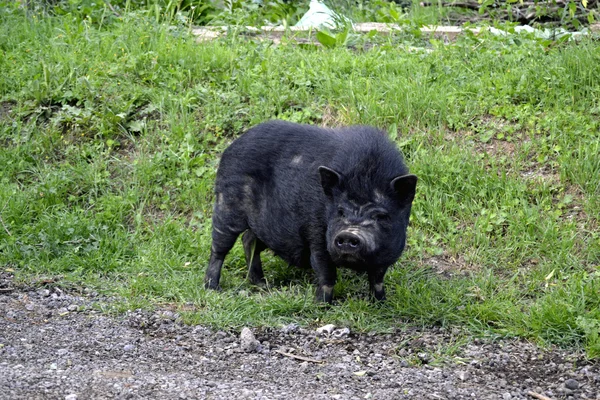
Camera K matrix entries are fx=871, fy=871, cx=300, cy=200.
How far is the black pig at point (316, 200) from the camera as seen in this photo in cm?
588

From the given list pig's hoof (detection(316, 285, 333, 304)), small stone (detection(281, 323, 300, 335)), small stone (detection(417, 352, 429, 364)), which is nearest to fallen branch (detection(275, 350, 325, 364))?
small stone (detection(281, 323, 300, 335))

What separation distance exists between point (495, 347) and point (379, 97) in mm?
3534

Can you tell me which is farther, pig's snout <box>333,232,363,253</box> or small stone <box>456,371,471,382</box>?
pig's snout <box>333,232,363,253</box>

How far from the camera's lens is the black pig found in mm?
5883

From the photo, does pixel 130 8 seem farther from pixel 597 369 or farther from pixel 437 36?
pixel 597 369

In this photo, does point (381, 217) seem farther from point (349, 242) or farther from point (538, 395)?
point (538, 395)

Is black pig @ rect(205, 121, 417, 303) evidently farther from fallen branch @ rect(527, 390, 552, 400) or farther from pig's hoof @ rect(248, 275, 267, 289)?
fallen branch @ rect(527, 390, 552, 400)

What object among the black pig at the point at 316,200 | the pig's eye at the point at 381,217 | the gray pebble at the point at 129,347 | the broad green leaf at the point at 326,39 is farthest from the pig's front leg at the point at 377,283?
the broad green leaf at the point at 326,39

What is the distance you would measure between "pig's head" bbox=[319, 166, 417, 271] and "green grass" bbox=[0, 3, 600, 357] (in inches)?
18.5

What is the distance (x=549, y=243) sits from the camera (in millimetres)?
6891

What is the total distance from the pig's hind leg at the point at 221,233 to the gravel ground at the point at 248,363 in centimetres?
75

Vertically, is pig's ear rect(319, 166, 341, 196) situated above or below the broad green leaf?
below

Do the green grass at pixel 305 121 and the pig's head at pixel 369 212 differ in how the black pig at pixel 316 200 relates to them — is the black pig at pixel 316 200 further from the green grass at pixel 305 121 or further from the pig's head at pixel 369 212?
the green grass at pixel 305 121

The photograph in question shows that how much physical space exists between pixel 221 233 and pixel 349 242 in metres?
1.42
